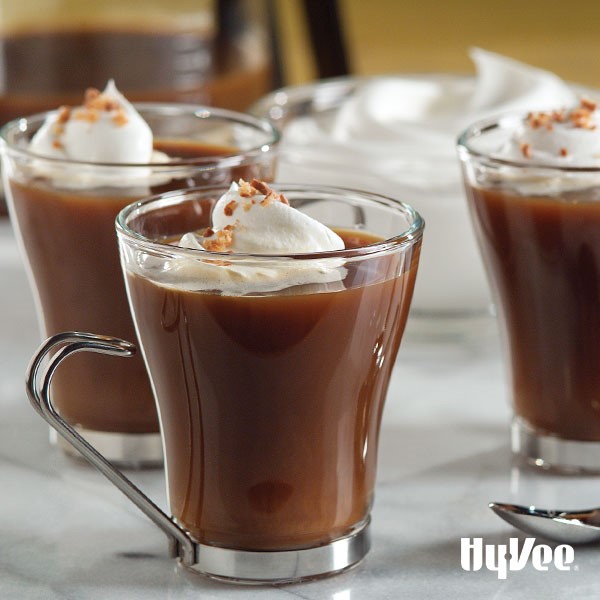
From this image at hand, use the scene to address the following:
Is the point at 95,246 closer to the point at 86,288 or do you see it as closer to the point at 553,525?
the point at 86,288

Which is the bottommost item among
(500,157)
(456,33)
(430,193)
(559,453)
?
(456,33)

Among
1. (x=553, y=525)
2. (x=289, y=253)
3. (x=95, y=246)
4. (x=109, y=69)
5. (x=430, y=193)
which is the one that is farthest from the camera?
(x=109, y=69)

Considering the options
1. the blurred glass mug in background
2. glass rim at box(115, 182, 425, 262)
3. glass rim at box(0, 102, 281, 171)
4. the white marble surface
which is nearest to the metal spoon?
the white marble surface

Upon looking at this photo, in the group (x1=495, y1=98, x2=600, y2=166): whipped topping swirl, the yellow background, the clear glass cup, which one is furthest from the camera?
the yellow background

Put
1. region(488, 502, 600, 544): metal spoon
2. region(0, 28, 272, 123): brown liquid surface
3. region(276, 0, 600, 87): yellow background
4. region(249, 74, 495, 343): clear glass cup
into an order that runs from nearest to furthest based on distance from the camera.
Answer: region(488, 502, 600, 544): metal spoon
region(249, 74, 495, 343): clear glass cup
region(0, 28, 272, 123): brown liquid surface
region(276, 0, 600, 87): yellow background

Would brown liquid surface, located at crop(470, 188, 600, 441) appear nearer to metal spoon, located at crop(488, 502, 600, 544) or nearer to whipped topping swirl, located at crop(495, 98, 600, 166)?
whipped topping swirl, located at crop(495, 98, 600, 166)

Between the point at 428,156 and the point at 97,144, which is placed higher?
the point at 97,144

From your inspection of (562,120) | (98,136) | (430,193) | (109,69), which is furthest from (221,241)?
(109,69)

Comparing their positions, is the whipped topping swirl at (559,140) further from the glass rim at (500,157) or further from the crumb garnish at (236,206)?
the crumb garnish at (236,206)
